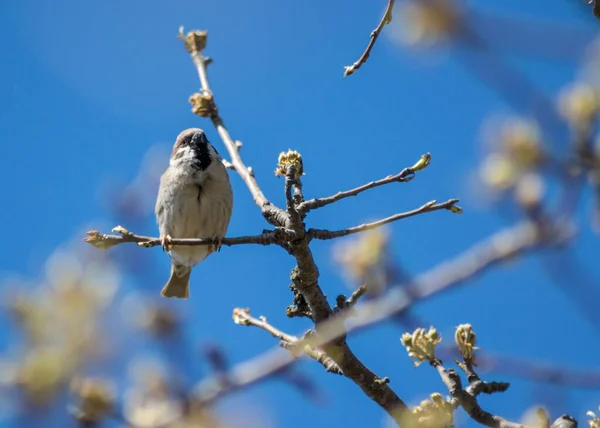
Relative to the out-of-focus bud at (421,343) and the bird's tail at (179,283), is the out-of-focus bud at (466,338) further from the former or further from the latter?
the bird's tail at (179,283)

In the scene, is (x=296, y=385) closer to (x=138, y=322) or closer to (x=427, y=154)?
(x=138, y=322)

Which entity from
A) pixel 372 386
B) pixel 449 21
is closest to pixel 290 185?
pixel 372 386

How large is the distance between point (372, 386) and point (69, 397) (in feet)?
8.49

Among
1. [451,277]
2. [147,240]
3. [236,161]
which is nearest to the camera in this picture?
[451,277]

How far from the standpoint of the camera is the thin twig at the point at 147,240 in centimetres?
328

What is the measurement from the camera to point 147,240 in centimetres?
346

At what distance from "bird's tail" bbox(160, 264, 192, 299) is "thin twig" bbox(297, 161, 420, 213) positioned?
3248mm

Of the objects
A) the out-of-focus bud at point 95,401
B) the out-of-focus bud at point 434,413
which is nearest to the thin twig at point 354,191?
the out-of-focus bud at point 434,413

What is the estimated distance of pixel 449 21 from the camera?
4.59ft

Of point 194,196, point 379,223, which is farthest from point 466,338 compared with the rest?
point 194,196

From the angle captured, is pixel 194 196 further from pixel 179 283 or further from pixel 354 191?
pixel 354 191

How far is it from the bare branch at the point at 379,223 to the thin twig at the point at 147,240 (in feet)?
0.87

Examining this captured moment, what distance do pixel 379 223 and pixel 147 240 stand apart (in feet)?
3.92

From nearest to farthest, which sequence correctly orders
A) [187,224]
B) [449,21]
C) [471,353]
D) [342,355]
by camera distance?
[449,21]
[471,353]
[342,355]
[187,224]
